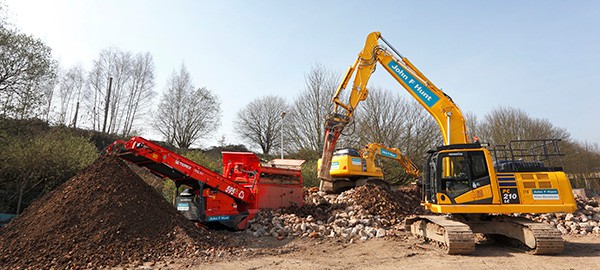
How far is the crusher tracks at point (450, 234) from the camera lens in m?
6.48

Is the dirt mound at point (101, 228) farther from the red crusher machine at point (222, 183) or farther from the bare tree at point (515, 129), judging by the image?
the bare tree at point (515, 129)

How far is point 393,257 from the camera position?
22.1 feet

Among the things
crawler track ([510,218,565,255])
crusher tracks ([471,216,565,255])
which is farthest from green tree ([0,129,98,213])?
crawler track ([510,218,565,255])

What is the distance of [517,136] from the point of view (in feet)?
88.6

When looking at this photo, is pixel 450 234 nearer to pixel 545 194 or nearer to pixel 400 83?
pixel 545 194

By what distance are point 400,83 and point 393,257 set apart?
549 cm

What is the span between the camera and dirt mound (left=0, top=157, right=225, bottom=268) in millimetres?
5645

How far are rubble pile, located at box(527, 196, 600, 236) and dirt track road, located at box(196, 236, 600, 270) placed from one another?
5.12 ft

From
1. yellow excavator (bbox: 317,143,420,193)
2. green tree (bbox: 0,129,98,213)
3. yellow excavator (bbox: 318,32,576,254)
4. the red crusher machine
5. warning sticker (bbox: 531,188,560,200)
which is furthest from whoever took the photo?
yellow excavator (bbox: 317,143,420,193)

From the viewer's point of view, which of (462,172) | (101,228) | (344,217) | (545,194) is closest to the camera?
(101,228)

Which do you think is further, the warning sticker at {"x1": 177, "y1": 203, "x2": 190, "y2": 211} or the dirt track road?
the warning sticker at {"x1": 177, "y1": 203, "x2": 190, "y2": 211}

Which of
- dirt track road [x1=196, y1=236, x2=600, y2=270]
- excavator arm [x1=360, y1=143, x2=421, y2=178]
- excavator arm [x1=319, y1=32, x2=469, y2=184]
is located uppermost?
excavator arm [x1=319, y1=32, x2=469, y2=184]

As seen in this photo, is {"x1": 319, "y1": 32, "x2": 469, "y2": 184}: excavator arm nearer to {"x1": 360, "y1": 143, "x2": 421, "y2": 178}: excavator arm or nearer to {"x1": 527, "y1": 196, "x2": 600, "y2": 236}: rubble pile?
{"x1": 360, "y1": 143, "x2": 421, "y2": 178}: excavator arm

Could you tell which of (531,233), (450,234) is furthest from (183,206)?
(531,233)
